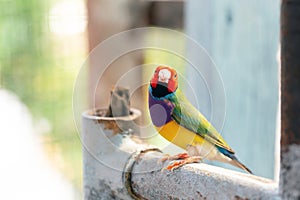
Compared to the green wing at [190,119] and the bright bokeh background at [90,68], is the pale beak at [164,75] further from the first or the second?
the bright bokeh background at [90,68]

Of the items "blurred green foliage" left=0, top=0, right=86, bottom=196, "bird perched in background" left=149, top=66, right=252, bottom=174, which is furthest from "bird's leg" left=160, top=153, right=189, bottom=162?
"blurred green foliage" left=0, top=0, right=86, bottom=196

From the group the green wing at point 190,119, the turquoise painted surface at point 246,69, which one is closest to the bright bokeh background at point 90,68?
the turquoise painted surface at point 246,69

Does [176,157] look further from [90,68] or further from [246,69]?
[90,68]

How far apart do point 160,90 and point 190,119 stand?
0.17ft

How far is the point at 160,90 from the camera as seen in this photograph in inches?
26.8

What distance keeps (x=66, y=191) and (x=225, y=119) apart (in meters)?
0.76

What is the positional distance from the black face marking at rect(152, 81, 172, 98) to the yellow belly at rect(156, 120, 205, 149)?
0.12 ft

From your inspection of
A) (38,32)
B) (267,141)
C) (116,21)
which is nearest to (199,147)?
(267,141)

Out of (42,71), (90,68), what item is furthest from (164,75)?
(42,71)

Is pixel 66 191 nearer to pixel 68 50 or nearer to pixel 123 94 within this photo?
pixel 68 50

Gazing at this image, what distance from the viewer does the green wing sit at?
27.5 inches

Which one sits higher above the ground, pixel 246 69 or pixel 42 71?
pixel 246 69

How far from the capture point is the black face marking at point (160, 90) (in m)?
0.67

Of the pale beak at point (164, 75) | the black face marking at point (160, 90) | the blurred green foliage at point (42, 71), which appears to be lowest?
the blurred green foliage at point (42, 71)
